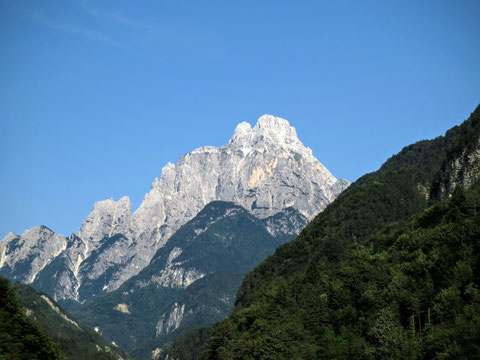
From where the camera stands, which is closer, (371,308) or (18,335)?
(18,335)

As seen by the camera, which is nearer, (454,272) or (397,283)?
(454,272)

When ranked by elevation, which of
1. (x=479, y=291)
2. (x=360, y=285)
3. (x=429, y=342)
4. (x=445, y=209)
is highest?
(x=445, y=209)

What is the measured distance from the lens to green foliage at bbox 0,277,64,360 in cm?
11669

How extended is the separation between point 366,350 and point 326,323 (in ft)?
91.2

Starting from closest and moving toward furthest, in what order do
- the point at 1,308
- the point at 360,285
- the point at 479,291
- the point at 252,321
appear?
the point at 1,308 < the point at 479,291 < the point at 360,285 < the point at 252,321

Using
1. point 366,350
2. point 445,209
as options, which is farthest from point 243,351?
point 445,209

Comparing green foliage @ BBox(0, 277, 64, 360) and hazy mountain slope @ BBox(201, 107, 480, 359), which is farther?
hazy mountain slope @ BBox(201, 107, 480, 359)

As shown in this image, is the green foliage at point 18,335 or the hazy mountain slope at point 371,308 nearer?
the green foliage at point 18,335

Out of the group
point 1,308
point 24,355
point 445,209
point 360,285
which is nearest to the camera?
point 24,355

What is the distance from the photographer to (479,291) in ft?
443

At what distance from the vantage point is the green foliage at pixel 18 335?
117m

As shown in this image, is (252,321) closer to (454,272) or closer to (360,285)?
(360,285)

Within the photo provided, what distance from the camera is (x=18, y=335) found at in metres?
122

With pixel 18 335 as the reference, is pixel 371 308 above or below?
above
